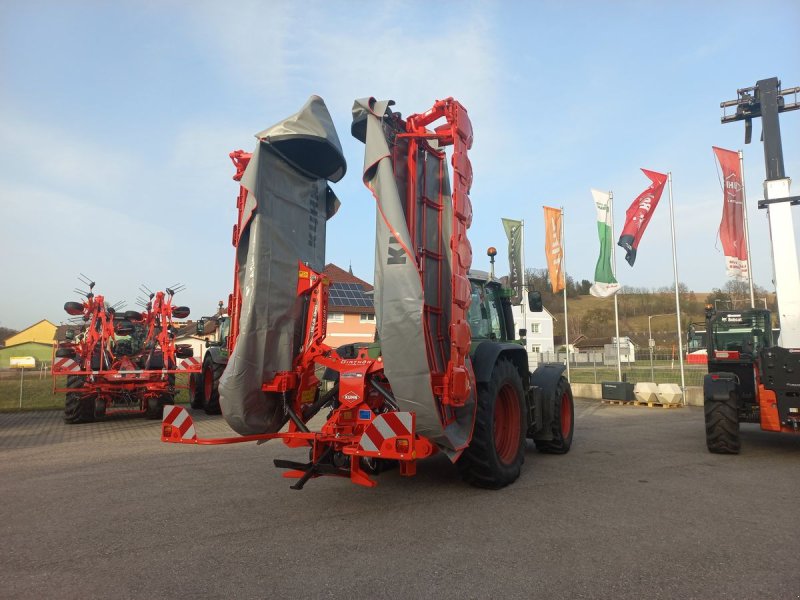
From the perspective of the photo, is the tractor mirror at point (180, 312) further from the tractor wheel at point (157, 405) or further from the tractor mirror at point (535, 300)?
the tractor mirror at point (535, 300)

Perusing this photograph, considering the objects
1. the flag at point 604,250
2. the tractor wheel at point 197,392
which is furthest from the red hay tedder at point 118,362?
the flag at point 604,250

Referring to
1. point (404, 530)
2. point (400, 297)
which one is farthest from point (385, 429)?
point (400, 297)

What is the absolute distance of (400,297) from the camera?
4.33 metres

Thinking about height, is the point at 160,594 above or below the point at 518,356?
below

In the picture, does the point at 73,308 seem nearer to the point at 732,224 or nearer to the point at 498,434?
the point at 498,434

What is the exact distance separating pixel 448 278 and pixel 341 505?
2366mm

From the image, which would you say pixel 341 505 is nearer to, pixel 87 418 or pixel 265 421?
pixel 265 421

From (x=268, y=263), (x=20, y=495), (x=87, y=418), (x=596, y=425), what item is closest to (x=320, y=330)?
(x=268, y=263)

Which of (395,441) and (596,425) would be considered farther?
(596,425)

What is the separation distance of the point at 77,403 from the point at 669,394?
1523 centimetres

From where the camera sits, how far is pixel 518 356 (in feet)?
21.3

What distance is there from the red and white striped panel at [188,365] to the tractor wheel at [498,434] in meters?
8.59

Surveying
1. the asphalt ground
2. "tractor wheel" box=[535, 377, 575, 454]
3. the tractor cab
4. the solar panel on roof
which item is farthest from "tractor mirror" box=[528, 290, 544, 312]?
the tractor cab

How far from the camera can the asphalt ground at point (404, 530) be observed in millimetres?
3240
